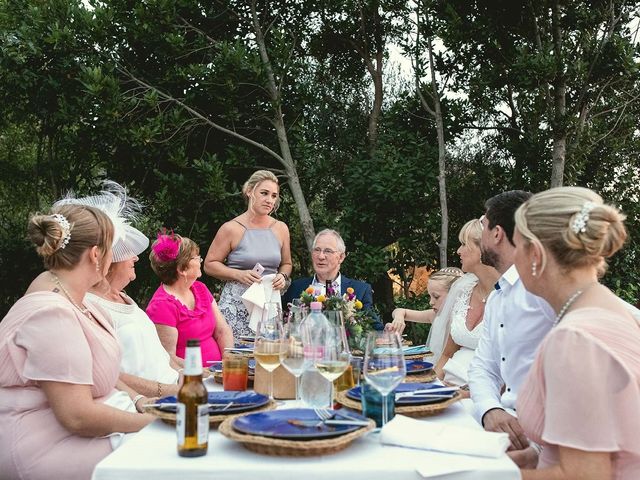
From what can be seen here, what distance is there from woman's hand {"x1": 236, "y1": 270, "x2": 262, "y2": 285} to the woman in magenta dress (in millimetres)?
676

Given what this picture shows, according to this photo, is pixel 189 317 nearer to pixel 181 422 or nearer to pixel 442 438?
pixel 181 422

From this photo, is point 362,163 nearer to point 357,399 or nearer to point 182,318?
point 182,318

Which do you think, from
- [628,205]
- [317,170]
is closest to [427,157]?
[317,170]

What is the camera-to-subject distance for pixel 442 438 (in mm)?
1876

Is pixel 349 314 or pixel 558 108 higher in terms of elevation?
pixel 558 108

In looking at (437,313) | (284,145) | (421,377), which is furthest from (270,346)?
(284,145)

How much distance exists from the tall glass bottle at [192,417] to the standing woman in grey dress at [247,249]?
329 cm

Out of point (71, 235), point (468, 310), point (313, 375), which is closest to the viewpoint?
point (313, 375)

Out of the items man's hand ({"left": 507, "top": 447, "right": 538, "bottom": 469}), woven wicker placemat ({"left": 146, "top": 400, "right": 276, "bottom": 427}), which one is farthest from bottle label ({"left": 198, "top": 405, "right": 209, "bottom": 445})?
man's hand ({"left": 507, "top": 447, "right": 538, "bottom": 469})

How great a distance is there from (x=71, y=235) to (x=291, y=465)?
1.42 meters

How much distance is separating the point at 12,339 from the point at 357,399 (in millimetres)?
1204

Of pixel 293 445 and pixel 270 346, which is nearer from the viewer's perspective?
pixel 293 445

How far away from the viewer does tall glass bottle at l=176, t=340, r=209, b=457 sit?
1764mm

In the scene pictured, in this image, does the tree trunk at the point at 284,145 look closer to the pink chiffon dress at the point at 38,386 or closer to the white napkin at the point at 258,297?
the white napkin at the point at 258,297
